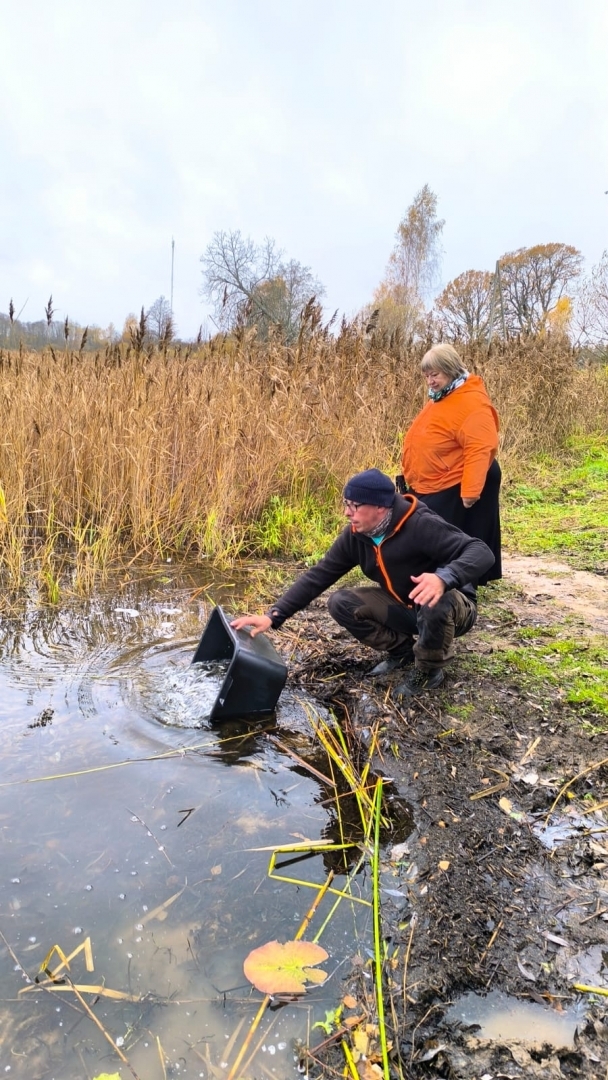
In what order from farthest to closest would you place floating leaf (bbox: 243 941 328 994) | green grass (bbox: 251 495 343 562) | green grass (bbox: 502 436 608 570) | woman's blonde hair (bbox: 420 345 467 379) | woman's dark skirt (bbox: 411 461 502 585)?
green grass (bbox: 502 436 608 570)
green grass (bbox: 251 495 343 562)
woman's dark skirt (bbox: 411 461 502 585)
woman's blonde hair (bbox: 420 345 467 379)
floating leaf (bbox: 243 941 328 994)

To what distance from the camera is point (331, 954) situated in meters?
1.68

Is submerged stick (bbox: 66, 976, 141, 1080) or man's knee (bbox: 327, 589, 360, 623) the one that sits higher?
man's knee (bbox: 327, 589, 360, 623)

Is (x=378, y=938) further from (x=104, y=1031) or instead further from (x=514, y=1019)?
(x=104, y=1031)

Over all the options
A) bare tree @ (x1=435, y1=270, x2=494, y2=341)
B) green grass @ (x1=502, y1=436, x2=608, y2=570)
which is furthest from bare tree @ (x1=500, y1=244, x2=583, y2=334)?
green grass @ (x1=502, y1=436, x2=608, y2=570)

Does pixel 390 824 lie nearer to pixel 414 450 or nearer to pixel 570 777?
pixel 570 777

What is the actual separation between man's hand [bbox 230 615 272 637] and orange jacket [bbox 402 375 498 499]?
1.43 m

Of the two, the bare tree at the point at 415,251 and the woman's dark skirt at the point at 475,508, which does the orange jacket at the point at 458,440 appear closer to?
the woman's dark skirt at the point at 475,508

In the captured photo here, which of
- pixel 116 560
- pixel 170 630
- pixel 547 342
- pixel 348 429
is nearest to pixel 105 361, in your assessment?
pixel 116 560

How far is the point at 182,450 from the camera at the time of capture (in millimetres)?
4684

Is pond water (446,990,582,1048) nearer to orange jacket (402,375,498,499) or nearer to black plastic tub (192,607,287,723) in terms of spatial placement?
black plastic tub (192,607,287,723)

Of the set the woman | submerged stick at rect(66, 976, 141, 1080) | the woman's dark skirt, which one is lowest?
submerged stick at rect(66, 976, 141, 1080)

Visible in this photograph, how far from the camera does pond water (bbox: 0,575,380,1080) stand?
1471 millimetres

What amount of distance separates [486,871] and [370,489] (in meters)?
1.45

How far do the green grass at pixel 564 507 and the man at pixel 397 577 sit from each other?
2.39 m
